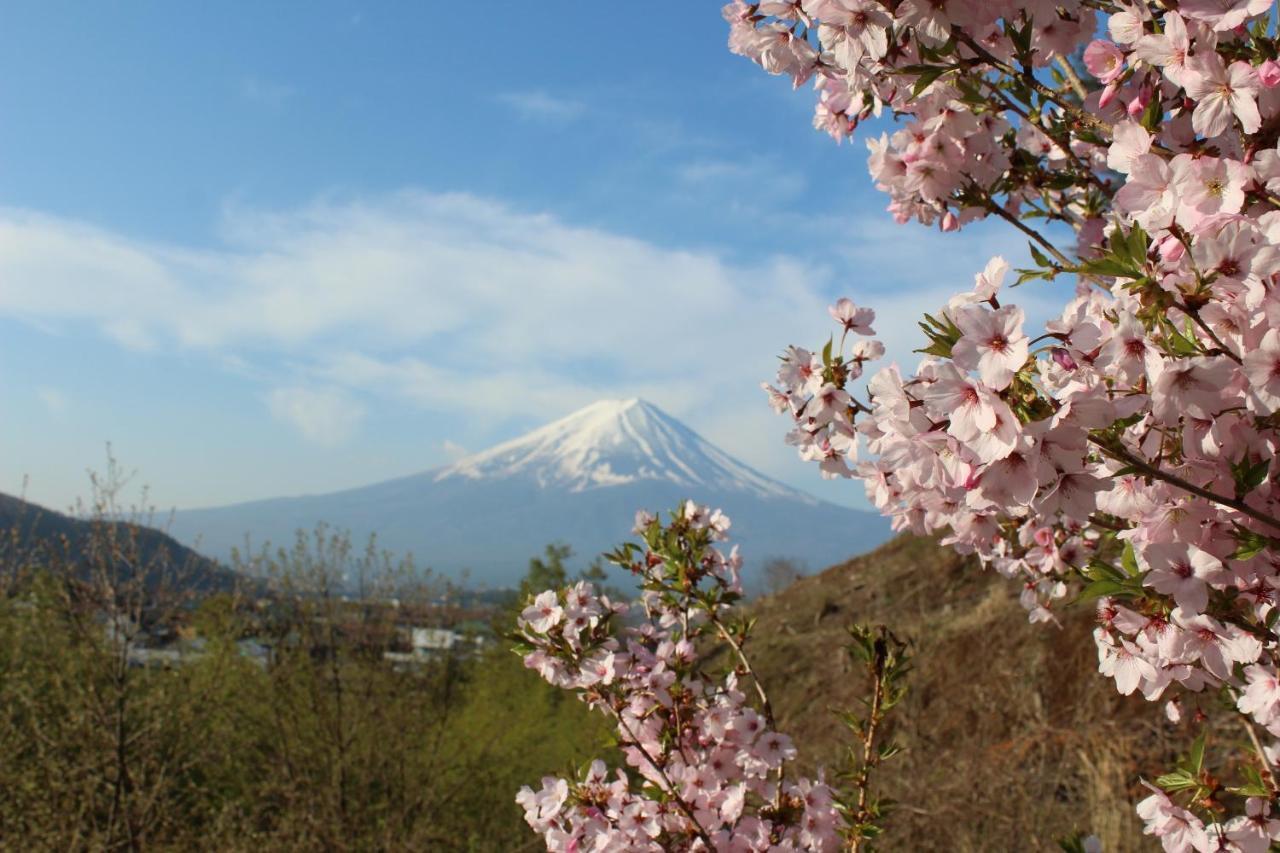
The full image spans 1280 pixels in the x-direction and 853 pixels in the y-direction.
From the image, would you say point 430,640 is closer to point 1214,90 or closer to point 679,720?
point 679,720

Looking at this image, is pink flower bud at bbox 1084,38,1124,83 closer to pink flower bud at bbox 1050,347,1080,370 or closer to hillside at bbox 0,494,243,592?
pink flower bud at bbox 1050,347,1080,370

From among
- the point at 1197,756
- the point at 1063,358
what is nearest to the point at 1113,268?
the point at 1063,358

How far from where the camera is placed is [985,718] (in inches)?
310

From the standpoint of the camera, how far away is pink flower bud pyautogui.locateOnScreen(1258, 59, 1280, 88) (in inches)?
44.2

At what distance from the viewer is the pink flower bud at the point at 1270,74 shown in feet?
3.68

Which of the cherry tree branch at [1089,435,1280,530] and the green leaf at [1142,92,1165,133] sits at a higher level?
the green leaf at [1142,92,1165,133]

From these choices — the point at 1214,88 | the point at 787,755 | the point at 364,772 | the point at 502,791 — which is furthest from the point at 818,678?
the point at 1214,88

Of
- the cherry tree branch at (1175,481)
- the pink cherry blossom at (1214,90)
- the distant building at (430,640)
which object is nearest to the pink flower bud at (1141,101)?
the pink cherry blossom at (1214,90)

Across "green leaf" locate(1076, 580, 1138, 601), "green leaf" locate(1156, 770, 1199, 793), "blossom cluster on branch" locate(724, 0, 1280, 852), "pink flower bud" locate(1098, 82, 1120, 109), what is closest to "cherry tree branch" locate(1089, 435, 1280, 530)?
"blossom cluster on branch" locate(724, 0, 1280, 852)

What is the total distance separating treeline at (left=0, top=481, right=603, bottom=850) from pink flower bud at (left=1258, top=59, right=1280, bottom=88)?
23.0 ft

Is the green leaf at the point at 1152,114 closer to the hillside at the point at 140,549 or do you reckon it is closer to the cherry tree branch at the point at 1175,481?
the cherry tree branch at the point at 1175,481

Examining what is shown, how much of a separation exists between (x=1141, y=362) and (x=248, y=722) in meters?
9.20

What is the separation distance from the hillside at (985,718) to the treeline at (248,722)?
337 centimetres

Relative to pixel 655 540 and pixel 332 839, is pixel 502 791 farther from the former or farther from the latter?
pixel 655 540
